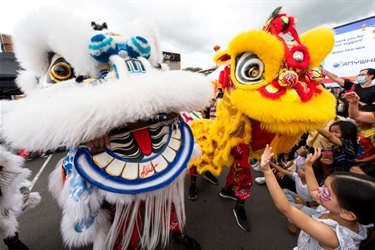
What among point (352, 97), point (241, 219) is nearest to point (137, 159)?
point (241, 219)

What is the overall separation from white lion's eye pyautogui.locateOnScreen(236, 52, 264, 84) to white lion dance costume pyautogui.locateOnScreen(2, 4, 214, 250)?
19.4 inches

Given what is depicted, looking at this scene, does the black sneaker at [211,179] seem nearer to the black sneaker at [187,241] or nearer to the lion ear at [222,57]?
the black sneaker at [187,241]

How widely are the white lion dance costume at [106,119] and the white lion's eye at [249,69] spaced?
0.49 m

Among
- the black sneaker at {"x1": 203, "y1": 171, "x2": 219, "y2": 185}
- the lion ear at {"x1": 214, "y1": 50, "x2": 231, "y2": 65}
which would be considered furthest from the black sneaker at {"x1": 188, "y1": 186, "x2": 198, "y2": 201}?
the lion ear at {"x1": 214, "y1": 50, "x2": 231, "y2": 65}

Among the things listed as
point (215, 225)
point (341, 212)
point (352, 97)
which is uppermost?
Result: point (352, 97)

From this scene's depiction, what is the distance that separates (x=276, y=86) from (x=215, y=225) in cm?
131

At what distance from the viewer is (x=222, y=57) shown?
1496 millimetres

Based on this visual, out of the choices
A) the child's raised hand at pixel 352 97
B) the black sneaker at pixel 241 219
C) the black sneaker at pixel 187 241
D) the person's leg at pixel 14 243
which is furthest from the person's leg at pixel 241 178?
the person's leg at pixel 14 243

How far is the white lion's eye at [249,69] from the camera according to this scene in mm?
1127

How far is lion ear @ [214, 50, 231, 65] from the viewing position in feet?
4.73

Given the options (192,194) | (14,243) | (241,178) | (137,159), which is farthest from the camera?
(192,194)

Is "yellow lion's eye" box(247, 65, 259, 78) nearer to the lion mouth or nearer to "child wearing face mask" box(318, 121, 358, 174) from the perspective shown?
the lion mouth

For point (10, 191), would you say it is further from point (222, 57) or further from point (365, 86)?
point (365, 86)

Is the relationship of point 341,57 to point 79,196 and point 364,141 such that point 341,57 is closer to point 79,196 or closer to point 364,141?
point 364,141
